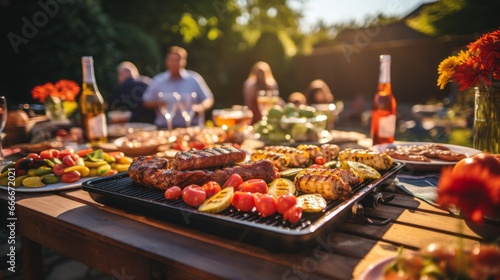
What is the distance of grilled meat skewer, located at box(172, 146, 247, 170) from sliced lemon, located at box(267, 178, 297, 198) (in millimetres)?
436

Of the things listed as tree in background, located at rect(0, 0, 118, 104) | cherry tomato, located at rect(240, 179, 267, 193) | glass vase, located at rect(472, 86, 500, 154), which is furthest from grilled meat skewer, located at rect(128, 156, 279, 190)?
tree in background, located at rect(0, 0, 118, 104)

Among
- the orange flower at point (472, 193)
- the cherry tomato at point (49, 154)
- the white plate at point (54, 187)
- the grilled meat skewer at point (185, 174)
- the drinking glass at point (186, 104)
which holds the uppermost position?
the drinking glass at point (186, 104)

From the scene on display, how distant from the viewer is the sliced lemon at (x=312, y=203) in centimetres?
157

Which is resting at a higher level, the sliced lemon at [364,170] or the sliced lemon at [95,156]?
the sliced lemon at [95,156]

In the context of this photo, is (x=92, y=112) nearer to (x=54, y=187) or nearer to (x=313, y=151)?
(x=54, y=187)

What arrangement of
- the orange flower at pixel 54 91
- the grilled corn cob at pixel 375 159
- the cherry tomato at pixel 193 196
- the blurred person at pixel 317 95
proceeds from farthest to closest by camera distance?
1. the blurred person at pixel 317 95
2. the orange flower at pixel 54 91
3. the grilled corn cob at pixel 375 159
4. the cherry tomato at pixel 193 196

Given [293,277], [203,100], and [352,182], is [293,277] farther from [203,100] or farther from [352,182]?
[203,100]

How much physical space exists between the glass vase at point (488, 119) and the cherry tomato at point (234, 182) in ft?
5.75

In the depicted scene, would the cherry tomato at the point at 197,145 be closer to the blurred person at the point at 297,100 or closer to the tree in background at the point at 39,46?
the blurred person at the point at 297,100

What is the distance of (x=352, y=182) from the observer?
193 cm

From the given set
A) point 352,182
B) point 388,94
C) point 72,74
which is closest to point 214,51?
point 72,74

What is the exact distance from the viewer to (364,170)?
6.84ft

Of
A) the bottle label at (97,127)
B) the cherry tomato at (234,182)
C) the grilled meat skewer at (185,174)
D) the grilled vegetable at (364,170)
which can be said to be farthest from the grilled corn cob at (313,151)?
the bottle label at (97,127)

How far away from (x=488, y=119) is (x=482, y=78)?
36 centimetres
